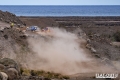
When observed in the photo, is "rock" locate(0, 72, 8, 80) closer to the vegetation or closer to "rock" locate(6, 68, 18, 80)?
"rock" locate(6, 68, 18, 80)

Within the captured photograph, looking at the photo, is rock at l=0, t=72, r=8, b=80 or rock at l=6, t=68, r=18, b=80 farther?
rock at l=6, t=68, r=18, b=80

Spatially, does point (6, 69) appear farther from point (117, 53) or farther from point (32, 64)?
point (117, 53)

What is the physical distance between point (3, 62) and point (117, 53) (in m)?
16.5

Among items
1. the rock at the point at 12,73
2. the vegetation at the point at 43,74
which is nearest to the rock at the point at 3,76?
the rock at the point at 12,73

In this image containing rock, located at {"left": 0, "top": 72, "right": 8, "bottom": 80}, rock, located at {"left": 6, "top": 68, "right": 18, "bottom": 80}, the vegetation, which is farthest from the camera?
the vegetation

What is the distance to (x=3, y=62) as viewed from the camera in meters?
23.5

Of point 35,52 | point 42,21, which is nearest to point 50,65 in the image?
point 35,52

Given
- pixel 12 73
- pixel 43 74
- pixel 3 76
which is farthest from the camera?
pixel 43 74

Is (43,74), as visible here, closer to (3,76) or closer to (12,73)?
(12,73)

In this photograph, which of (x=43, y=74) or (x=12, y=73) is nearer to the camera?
(x=12, y=73)

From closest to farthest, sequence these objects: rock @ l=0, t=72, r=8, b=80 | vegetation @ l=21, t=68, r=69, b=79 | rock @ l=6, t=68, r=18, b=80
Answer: rock @ l=0, t=72, r=8, b=80, rock @ l=6, t=68, r=18, b=80, vegetation @ l=21, t=68, r=69, b=79

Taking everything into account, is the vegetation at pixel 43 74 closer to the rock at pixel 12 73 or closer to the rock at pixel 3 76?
the rock at pixel 12 73

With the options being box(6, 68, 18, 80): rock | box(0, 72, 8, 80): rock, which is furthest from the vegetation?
box(0, 72, 8, 80): rock

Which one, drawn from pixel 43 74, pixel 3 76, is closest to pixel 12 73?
pixel 3 76
